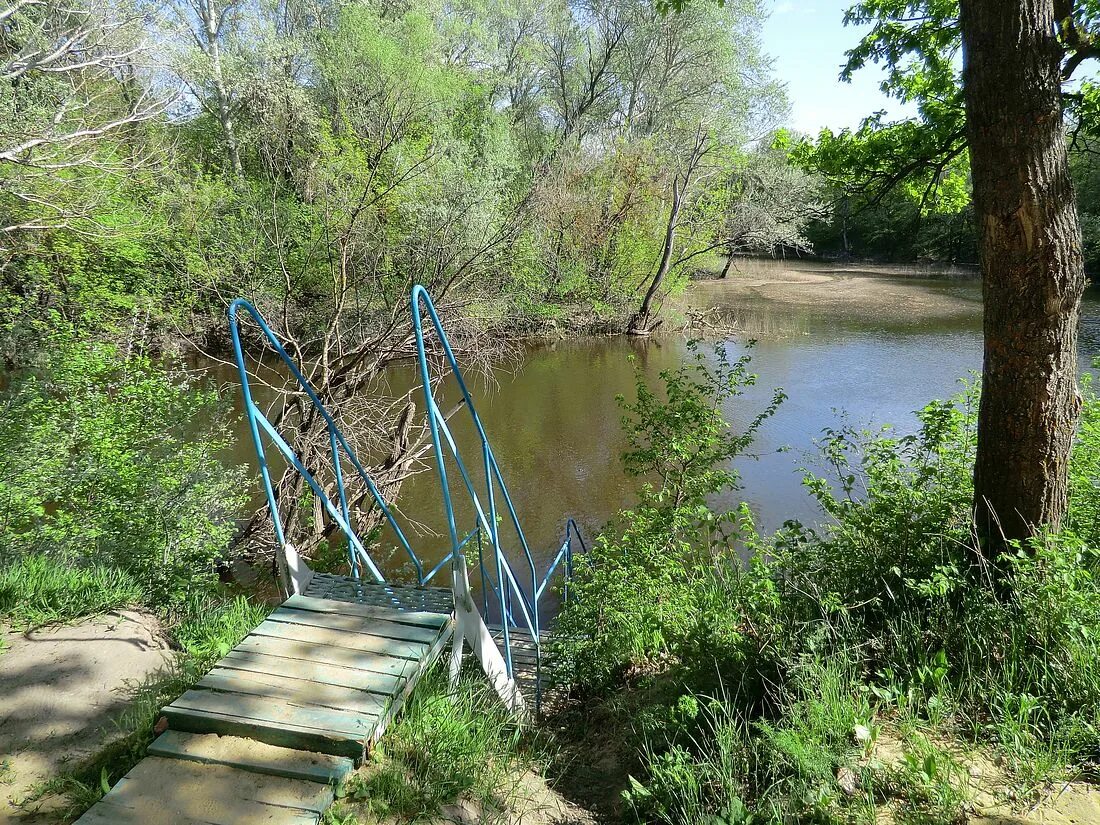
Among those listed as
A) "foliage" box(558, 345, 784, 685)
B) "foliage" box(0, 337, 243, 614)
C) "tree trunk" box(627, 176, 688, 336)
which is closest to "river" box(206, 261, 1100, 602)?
"tree trunk" box(627, 176, 688, 336)

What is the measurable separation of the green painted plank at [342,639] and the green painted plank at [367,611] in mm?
142

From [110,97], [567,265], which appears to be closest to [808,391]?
[567,265]

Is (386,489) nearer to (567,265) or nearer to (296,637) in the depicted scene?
(296,637)

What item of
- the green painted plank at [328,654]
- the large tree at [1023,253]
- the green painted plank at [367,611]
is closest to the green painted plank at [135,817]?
the green painted plank at [328,654]

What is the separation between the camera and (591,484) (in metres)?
10.0

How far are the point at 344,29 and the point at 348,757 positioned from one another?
19097mm

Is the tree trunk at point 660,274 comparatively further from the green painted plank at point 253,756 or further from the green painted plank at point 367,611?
the green painted plank at point 253,756

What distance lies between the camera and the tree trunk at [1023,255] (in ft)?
8.96

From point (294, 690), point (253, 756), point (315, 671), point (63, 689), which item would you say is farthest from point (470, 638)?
point (63, 689)

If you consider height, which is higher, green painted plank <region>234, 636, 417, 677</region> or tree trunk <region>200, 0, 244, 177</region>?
tree trunk <region>200, 0, 244, 177</region>

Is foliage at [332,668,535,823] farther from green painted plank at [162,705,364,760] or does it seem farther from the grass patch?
the grass patch

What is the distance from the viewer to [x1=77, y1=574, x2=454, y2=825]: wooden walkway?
2100mm

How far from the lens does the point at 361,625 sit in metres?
2.93

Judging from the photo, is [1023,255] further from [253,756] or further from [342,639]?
[253,756]
